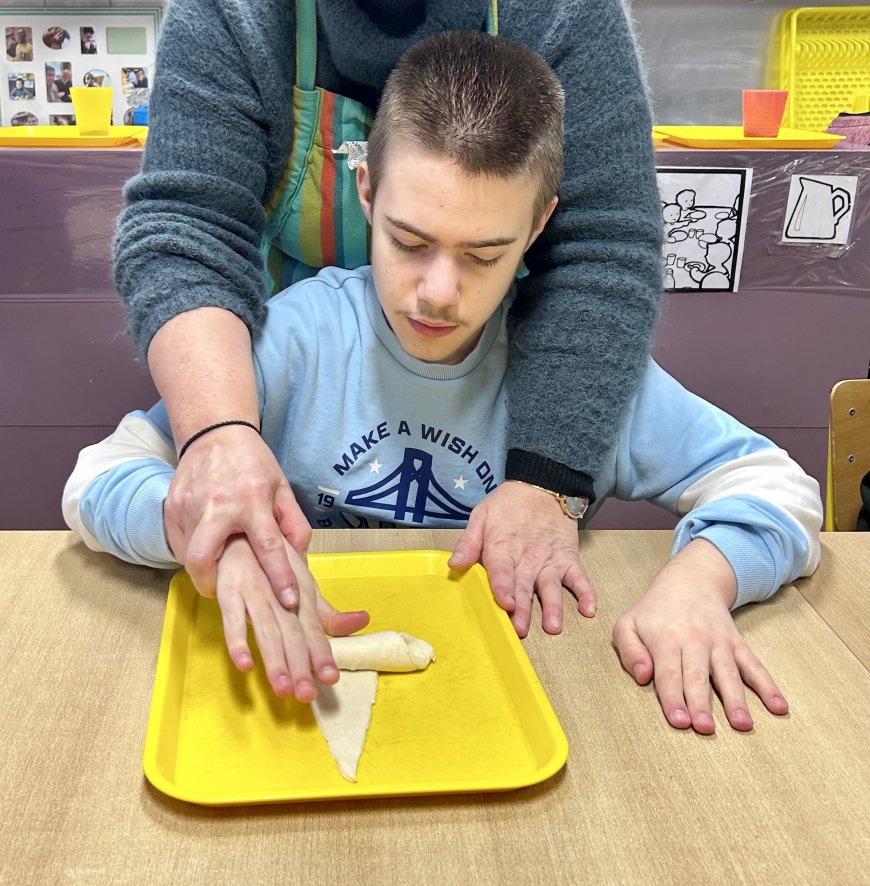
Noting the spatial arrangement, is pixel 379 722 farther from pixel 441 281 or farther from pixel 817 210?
pixel 817 210

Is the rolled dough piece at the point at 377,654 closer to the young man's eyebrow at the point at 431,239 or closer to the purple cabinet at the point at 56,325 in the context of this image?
the young man's eyebrow at the point at 431,239

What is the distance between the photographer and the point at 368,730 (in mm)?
667

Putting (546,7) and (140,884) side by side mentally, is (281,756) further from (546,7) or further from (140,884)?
(546,7)

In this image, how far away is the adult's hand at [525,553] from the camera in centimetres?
83

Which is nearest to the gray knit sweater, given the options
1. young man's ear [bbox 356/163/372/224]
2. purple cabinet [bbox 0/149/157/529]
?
young man's ear [bbox 356/163/372/224]

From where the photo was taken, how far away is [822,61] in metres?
2.09

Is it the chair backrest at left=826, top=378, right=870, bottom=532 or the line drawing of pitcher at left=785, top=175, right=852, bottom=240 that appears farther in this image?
the line drawing of pitcher at left=785, top=175, right=852, bottom=240

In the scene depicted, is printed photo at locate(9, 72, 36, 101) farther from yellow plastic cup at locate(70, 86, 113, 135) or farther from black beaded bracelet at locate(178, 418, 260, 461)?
black beaded bracelet at locate(178, 418, 260, 461)

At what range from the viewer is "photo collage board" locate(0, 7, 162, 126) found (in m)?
2.01

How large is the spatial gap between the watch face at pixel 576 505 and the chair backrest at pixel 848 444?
46 cm

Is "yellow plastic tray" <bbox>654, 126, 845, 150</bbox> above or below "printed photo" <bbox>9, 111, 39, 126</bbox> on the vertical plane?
above

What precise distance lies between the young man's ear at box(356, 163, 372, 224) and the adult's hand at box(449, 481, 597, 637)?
0.33 m

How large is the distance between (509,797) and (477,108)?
61 cm

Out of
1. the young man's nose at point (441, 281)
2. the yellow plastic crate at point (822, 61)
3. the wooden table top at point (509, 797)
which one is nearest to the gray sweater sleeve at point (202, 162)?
the young man's nose at point (441, 281)
